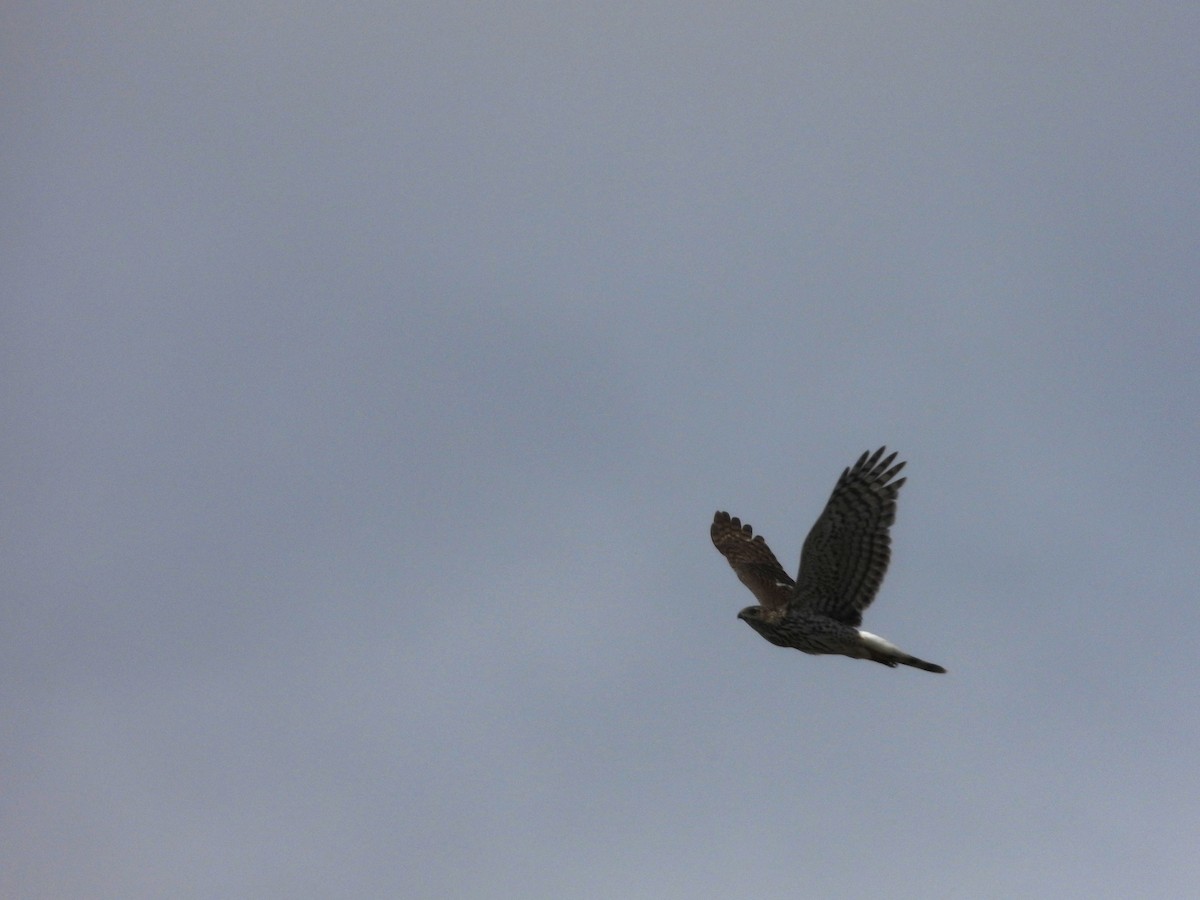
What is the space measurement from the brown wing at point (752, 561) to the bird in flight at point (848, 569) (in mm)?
765

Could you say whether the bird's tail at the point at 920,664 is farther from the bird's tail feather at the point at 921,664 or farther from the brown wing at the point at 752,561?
the brown wing at the point at 752,561

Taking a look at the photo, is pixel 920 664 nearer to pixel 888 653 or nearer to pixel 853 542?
pixel 888 653

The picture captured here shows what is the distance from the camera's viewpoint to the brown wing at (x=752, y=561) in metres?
18.9

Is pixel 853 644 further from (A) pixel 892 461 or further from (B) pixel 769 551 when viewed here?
(B) pixel 769 551

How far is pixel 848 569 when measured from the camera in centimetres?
1645

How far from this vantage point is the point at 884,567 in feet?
53.6

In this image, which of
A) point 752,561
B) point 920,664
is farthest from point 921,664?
point 752,561

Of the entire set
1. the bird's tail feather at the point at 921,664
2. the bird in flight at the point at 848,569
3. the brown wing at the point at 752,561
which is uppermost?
the brown wing at the point at 752,561

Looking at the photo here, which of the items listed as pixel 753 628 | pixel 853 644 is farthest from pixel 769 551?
pixel 853 644

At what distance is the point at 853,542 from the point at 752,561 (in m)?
4.29

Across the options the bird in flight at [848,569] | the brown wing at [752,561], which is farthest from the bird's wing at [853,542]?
the brown wing at [752,561]

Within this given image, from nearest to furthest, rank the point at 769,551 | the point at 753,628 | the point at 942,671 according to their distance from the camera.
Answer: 1. the point at 942,671
2. the point at 753,628
3. the point at 769,551

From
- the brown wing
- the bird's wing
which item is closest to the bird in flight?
the bird's wing

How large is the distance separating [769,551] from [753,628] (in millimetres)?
3341
